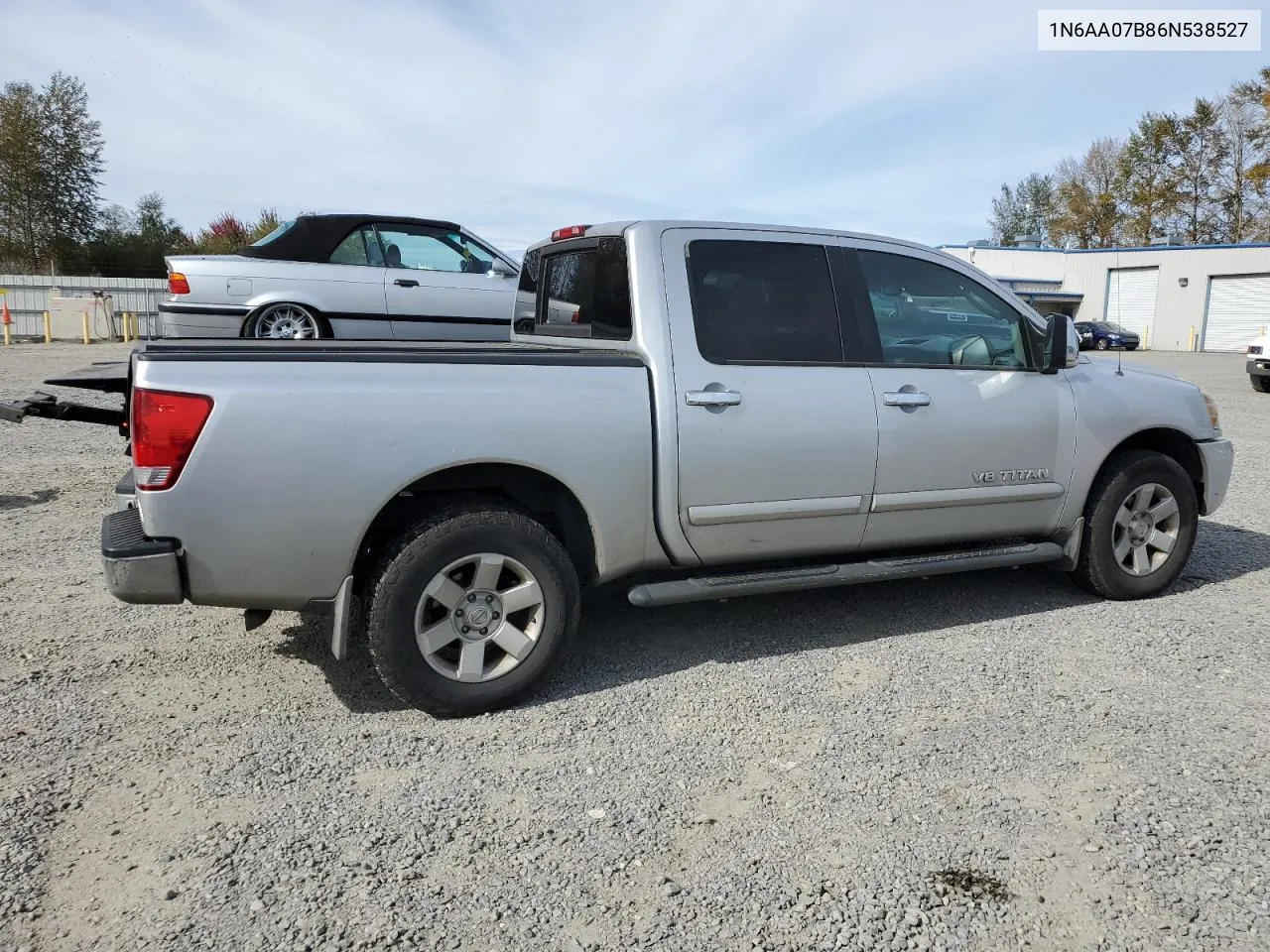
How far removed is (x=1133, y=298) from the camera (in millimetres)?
48844

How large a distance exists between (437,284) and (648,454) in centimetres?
573

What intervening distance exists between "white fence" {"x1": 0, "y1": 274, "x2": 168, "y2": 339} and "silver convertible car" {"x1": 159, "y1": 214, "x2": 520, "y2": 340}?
778 inches

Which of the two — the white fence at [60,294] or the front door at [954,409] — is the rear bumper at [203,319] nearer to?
the front door at [954,409]

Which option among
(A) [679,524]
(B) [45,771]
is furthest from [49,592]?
(A) [679,524]

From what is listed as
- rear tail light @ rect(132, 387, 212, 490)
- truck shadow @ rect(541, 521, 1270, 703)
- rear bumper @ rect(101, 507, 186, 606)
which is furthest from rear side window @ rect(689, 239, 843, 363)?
Answer: rear bumper @ rect(101, 507, 186, 606)

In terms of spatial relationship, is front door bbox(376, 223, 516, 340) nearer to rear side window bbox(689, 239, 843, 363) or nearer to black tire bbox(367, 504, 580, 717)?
rear side window bbox(689, 239, 843, 363)

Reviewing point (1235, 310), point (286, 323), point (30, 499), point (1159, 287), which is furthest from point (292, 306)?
point (1159, 287)

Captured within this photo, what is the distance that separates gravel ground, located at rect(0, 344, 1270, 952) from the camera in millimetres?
2385

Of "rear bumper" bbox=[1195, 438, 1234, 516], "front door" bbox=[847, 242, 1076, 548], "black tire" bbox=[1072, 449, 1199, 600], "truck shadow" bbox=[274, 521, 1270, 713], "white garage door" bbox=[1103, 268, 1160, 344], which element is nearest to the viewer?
"truck shadow" bbox=[274, 521, 1270, 713]

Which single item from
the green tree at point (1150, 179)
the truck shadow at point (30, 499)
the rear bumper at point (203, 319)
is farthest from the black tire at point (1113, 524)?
the green tree at point (1150, 179)

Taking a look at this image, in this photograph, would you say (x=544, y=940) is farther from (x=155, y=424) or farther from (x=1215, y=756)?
(x=1215, y=756)

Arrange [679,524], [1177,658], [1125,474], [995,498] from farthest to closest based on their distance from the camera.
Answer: [1125,474]
[995,498]
[1177,658]
[679,524]

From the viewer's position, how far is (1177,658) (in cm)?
411

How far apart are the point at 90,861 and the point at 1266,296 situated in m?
51.5
